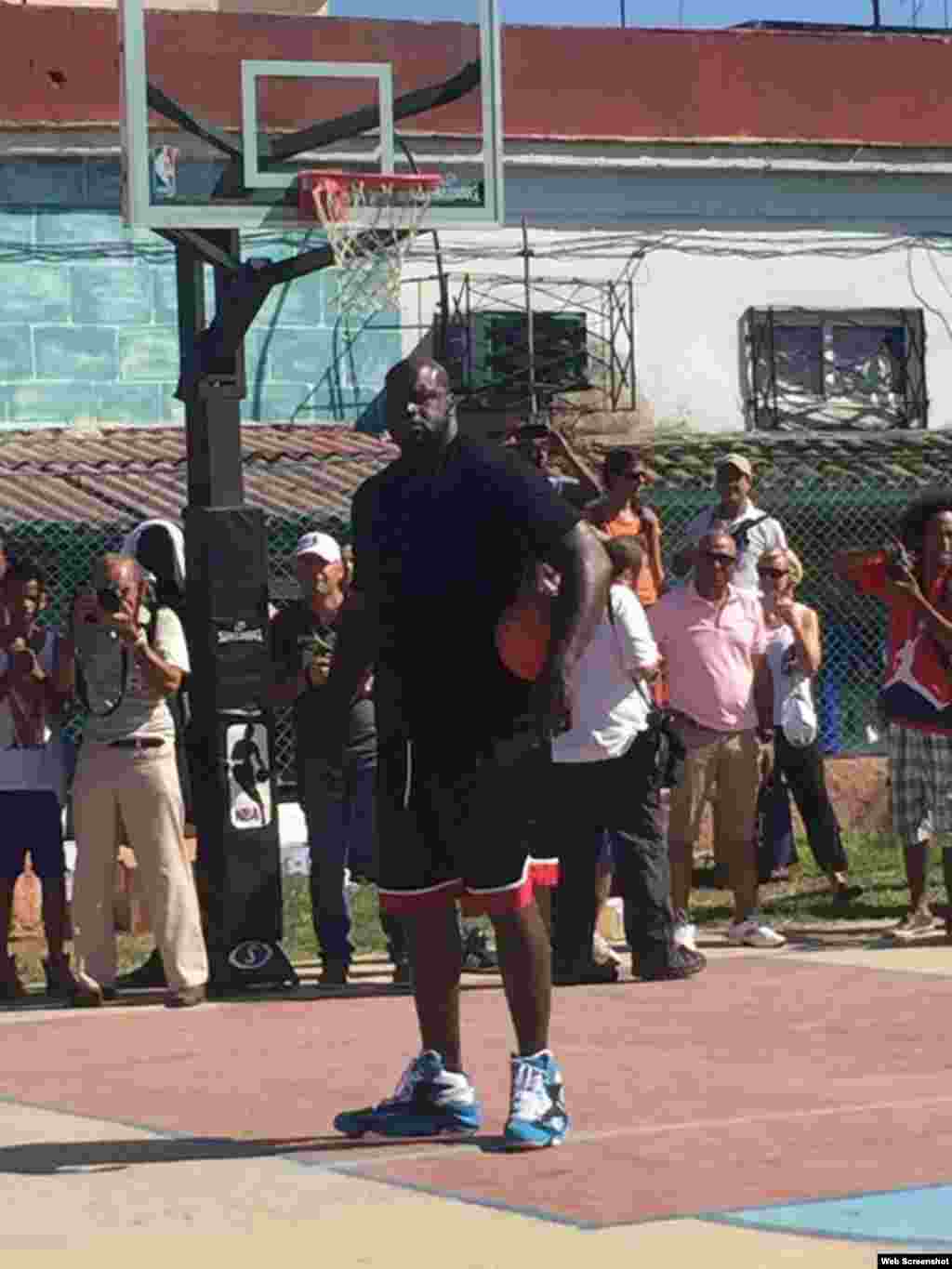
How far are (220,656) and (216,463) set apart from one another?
0.79m

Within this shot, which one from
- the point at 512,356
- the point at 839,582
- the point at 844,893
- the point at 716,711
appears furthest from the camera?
the point at 512,356

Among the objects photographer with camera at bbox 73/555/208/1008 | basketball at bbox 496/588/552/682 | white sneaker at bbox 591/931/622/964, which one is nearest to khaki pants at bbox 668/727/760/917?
white sneaker at bbox 591/931/622/964

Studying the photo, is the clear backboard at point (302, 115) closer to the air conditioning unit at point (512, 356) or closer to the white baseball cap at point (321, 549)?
the white baseball cap at point (321, 549)

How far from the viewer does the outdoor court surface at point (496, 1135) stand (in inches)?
271

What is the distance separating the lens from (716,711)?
13156 mm

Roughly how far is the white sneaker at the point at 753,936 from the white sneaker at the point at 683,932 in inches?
24.1

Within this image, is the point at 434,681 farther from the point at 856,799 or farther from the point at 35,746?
the point at 856,799

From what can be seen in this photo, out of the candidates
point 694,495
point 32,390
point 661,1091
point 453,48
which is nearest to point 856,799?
point 694,495

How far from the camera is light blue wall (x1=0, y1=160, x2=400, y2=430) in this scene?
22828 mm

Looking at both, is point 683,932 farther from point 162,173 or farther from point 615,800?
point 162,173

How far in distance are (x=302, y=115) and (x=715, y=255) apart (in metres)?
12.8

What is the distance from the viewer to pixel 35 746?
12.4 meters

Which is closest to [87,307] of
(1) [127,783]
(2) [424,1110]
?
(1) [127,783]

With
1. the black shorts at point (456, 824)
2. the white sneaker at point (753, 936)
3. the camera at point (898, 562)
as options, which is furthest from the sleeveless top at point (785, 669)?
the black shorts at point (456, 824)
